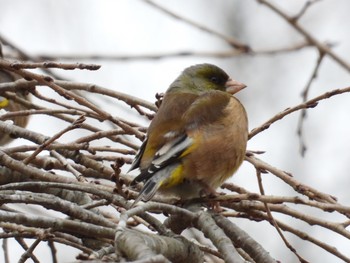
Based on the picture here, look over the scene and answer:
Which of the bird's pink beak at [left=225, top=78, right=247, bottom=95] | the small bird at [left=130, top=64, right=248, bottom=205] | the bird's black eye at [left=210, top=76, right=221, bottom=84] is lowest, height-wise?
the small bird at [left=130, top=64, right=248, bottom=205]

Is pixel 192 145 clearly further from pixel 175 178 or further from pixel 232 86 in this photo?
pixel 232 86

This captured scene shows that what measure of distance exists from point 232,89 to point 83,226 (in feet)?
7.32

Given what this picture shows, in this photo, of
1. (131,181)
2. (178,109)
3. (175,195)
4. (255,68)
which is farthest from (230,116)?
(255,68)

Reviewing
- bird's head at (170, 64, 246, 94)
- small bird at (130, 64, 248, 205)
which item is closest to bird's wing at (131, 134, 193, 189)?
small bird at (130, 64, 248, 205)

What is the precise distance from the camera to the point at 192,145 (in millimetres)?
4082

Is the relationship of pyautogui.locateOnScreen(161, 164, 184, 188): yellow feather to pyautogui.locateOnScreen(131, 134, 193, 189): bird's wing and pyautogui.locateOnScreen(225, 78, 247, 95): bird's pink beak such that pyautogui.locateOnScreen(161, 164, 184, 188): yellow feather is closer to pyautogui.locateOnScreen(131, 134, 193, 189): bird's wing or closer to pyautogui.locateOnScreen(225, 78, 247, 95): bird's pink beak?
pyautogui.locateOnScreen(131, 134, 193, 189): bird's wing

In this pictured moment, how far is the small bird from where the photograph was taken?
3.89 metres

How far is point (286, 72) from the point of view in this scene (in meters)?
14.4

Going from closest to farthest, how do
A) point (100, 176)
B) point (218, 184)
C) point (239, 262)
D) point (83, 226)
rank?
point (239, 262) < point (83, 226) < point (100, 176) < point (218, 184)

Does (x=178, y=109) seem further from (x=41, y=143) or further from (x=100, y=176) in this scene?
(x=41, y=143)

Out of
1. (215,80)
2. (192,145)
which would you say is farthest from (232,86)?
(192,145)

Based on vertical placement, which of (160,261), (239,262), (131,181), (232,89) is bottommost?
(160,261)

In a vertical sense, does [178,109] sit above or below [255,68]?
below

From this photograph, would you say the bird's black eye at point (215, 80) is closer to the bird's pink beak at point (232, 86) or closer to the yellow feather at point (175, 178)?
the bird's pink beak at point (232, 86)
